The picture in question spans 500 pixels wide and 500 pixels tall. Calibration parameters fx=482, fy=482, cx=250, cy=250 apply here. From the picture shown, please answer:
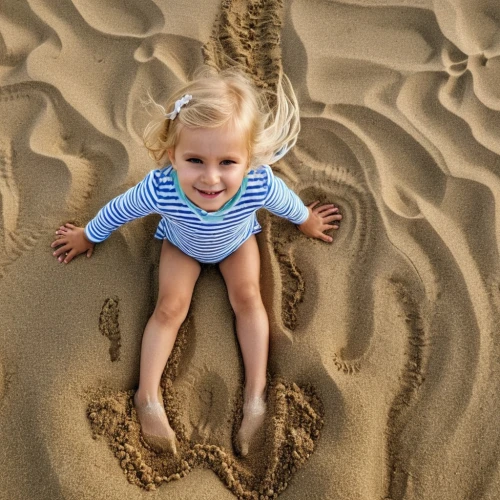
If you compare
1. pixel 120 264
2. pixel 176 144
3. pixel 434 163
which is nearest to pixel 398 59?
pixel 434 163

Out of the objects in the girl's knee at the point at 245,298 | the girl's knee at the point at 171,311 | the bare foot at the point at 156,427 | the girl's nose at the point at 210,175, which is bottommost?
the bare foot at the point at 156,427

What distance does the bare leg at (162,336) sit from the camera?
173cm

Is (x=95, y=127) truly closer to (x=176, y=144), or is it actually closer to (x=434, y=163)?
(x=176, y=144)

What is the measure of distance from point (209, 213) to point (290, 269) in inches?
20.8

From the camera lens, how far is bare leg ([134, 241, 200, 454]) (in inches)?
68.1

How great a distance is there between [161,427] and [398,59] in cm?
203

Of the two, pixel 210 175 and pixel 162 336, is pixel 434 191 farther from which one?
pixel 162 336

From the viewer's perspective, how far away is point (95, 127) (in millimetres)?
2260

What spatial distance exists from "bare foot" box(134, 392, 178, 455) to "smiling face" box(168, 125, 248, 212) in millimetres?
791

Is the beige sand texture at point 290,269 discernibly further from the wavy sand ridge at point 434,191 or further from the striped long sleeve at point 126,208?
the striped long sleeve at point 126,208

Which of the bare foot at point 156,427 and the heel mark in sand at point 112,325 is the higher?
the heel mark in sand at point 112,325

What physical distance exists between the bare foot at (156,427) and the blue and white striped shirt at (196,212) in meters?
0.59

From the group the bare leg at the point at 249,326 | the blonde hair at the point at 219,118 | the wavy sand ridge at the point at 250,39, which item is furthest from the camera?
the wavy sand ridge at the point at 250,39

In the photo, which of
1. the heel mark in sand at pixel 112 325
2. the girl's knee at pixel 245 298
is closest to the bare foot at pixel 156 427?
the heel mark in sand at pixel 112 325
